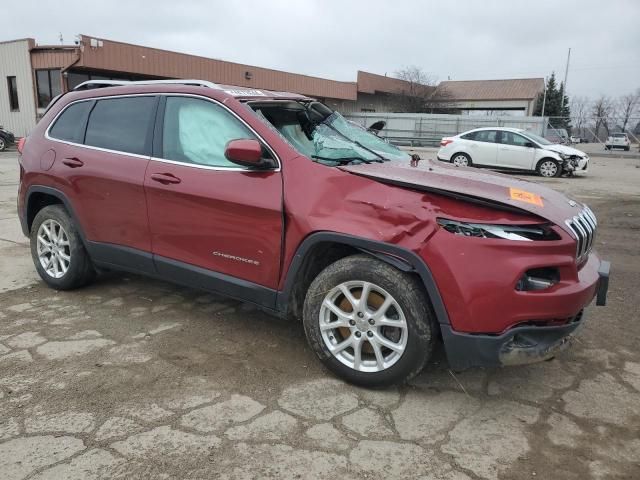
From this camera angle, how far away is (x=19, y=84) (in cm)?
2648

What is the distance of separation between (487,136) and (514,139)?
2.69ft

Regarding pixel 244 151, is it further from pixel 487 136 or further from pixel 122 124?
pixel 487 136

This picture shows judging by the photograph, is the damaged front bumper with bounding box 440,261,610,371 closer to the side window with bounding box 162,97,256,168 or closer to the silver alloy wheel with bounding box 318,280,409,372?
the silver alloy wheel with bounding box 318,280,409,372

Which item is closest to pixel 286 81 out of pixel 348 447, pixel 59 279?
pixel 59 279

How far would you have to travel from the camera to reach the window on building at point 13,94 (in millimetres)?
26828

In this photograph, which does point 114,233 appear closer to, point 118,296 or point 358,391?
point 118,296

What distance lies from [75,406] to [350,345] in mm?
1579

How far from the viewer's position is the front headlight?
2695mm

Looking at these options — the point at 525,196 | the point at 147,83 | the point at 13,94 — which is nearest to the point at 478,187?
the point at 525,196

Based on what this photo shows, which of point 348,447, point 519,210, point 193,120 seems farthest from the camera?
point 193,120

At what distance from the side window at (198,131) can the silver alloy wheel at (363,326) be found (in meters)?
1.16

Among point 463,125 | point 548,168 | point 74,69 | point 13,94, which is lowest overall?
point 548,168

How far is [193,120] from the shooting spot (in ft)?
12.2

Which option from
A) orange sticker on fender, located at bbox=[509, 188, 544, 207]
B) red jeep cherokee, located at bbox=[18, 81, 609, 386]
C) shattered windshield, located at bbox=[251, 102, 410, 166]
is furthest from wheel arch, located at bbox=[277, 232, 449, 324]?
orange sticker on fender, located at bbox=[509, 188, 544, 207]
